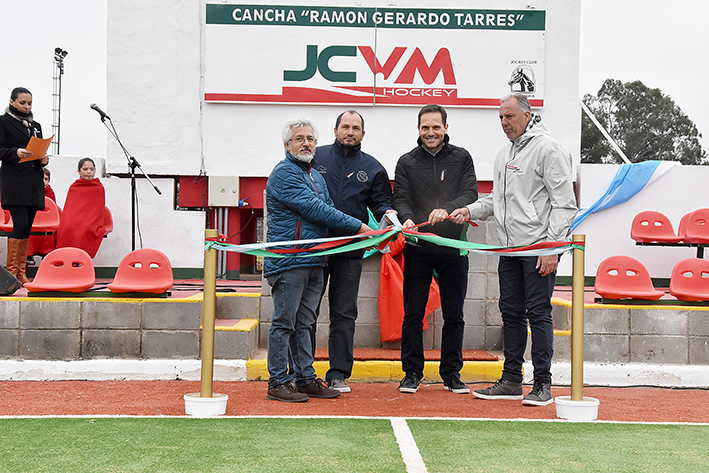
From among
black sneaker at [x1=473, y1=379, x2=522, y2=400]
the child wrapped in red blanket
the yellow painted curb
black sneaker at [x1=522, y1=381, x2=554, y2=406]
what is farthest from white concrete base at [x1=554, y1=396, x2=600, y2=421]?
the child wrapped in red blanket

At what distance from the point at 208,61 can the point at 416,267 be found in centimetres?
604

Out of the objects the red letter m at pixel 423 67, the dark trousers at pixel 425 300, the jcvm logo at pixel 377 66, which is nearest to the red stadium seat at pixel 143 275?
the dark trousers at pixel 425 300

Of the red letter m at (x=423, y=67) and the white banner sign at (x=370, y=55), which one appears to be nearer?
the white banner sign at (x=370, y=55)

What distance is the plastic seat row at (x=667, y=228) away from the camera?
837cm

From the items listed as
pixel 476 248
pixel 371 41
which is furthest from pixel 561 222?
pixel 371 41

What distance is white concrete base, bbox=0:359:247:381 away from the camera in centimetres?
532

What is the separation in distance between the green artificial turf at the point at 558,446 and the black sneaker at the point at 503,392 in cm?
76

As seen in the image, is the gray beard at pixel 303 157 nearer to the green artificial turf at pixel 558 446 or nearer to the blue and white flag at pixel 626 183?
the green artificial turf at pixel 558 446

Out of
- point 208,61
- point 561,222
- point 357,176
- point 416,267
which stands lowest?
point 416,267

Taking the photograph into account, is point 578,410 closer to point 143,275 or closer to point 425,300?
Answer: point 425,300

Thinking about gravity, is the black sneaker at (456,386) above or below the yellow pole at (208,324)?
below

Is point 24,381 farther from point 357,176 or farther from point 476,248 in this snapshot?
point 476,248

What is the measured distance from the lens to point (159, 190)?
9289 mm

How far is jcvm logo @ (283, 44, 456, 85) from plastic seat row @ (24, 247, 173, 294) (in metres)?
4.63
